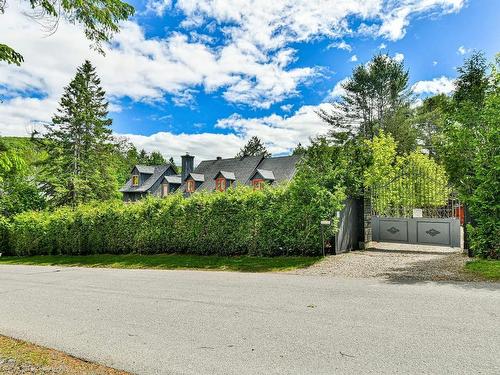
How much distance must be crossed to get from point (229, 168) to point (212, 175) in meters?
1.71

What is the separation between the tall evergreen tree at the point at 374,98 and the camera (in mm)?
29250

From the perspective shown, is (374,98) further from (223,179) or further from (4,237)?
(4,237)

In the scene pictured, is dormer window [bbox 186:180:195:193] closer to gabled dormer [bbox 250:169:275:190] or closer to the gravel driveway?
gabled dormer [bbox 250:169:275:190]

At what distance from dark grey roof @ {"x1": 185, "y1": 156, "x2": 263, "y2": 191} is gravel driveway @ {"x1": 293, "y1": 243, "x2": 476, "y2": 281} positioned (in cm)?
1916

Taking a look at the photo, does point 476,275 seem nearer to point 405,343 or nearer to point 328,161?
point 405,343

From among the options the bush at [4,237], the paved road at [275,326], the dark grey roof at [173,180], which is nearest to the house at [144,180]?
the dark grey roof at [173,180]

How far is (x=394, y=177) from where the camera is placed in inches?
537

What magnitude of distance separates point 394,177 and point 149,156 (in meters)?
70.3

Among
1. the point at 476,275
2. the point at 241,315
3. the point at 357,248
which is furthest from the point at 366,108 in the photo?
the point at 241,315

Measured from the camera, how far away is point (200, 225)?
14352 millimetres

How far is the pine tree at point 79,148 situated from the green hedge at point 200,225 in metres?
6.77

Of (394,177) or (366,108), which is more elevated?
(366,108)

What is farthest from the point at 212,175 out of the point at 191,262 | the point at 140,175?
the point at 191,262

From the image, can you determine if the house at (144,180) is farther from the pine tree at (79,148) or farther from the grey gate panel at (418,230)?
the grey gate panel at (418,230)
